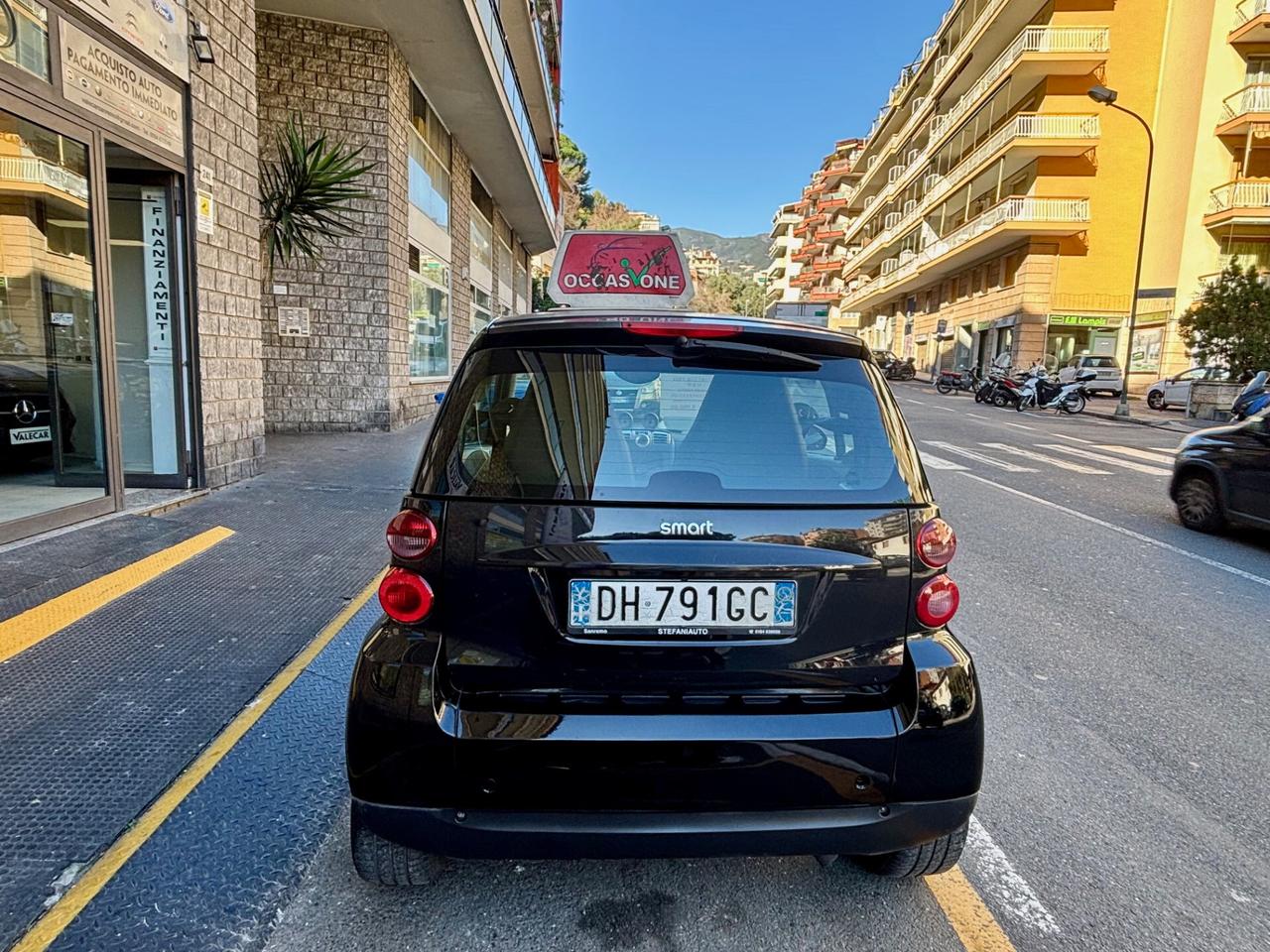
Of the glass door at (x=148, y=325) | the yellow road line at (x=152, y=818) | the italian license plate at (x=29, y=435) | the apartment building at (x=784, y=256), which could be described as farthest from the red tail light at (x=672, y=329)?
the apartment building at (x=784, y=256)

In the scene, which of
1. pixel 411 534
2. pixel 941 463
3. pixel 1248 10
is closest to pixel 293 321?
pixel 941 463

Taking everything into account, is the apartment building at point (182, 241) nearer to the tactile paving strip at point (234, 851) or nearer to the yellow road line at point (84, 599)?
the yellow road line at point (84, 599)

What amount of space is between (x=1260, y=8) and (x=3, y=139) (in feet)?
118

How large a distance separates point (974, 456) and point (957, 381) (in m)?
22.4

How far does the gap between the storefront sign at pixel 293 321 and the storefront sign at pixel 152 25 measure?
18.8ft

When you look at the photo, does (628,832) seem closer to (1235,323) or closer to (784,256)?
(1235,323)

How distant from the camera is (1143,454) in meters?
14.0

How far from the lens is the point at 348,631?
4188 mm

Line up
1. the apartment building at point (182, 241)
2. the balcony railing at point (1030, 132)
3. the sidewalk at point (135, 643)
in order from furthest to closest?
the balcony railing at point (1030, 132)
the apartment building at point (182, 241)
the sidewalk at point (135, 643)

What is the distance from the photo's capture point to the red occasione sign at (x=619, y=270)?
1043 centimetres

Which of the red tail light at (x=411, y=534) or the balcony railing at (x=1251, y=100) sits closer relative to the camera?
the red tail light at (x=411, y=534)

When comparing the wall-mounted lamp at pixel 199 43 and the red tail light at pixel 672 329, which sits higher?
the wall-mounted lamp at pixel 199 43

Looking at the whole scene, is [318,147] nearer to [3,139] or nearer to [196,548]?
[3,139]

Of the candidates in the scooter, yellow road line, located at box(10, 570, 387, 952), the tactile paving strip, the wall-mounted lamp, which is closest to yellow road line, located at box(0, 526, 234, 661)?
yellow road line, located at box(10, 570, 387, 952)
